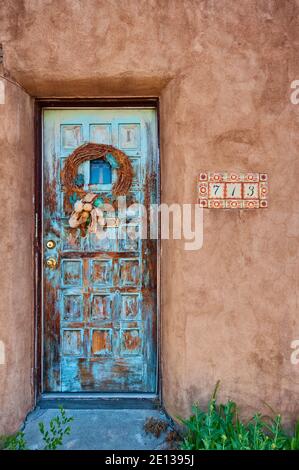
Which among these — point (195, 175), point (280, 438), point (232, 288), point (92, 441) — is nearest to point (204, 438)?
point (280, 438)

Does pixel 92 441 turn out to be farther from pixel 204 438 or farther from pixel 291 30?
pixel 291 30

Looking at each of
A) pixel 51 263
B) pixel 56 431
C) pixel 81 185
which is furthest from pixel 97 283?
pixel 56 431

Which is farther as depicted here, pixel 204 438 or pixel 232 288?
pixel 232 288

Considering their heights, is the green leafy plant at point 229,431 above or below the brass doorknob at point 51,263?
below

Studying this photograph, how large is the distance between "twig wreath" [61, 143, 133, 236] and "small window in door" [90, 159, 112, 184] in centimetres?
4

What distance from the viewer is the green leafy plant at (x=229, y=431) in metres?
2.16

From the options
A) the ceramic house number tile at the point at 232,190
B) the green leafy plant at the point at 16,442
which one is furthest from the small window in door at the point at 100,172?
the green leafy plant at the point at 16,442

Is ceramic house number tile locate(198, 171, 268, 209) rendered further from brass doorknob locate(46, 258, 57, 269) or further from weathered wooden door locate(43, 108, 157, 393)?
brass doorknob locate(46, 258, 57, 269)

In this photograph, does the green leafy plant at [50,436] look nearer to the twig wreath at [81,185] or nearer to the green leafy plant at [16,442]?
the green leafy plant at [16,442]

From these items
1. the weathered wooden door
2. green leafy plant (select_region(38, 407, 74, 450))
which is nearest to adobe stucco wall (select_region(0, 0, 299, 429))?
green leafy plant (select_region(38, 407, 74, 450))

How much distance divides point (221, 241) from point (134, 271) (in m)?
0.74

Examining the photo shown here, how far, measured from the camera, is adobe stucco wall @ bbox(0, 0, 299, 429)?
8.21 feet

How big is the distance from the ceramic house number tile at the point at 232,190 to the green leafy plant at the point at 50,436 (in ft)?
5.60

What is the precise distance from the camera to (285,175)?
8.27 feet
